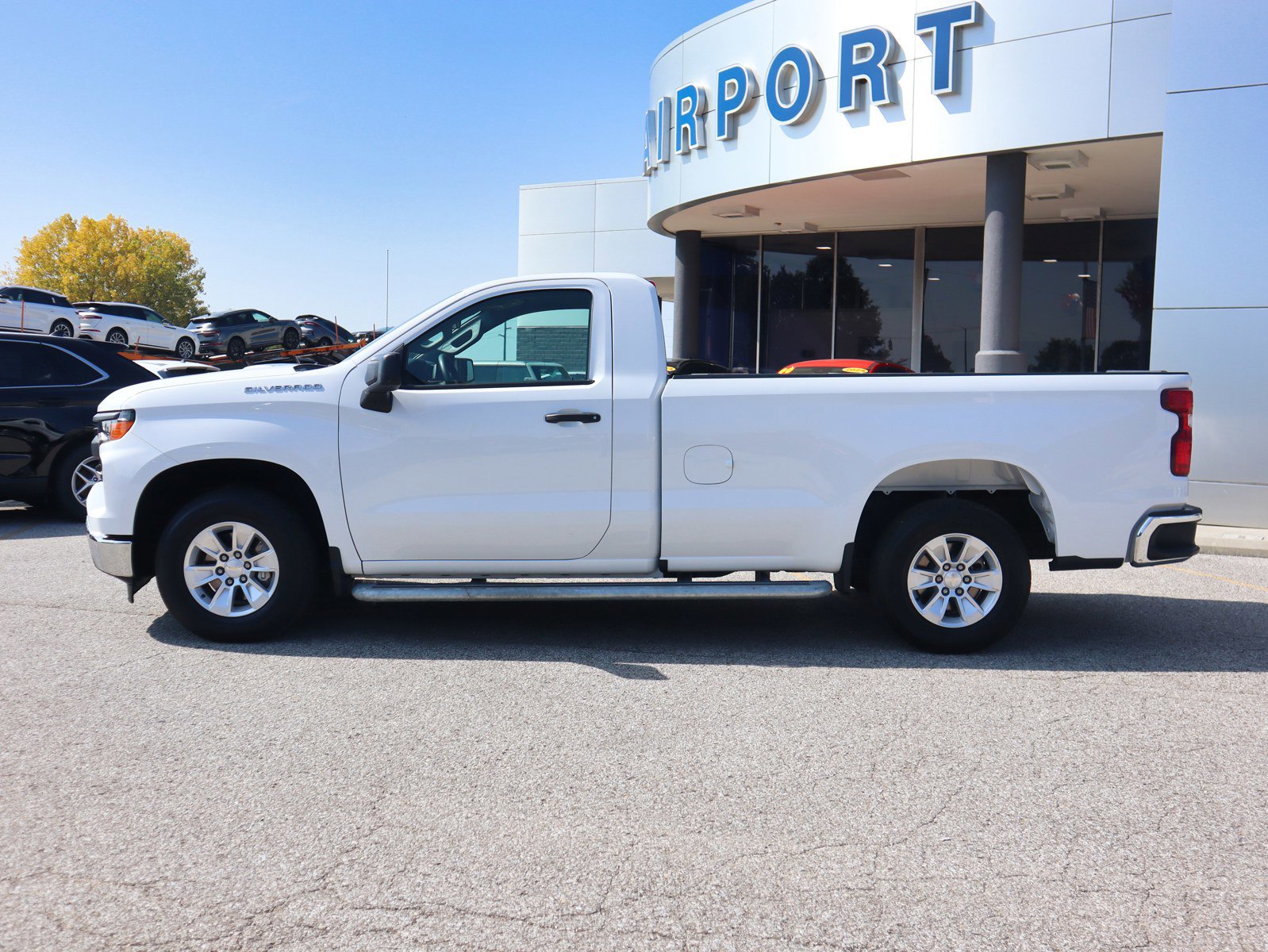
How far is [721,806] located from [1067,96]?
12486 mm

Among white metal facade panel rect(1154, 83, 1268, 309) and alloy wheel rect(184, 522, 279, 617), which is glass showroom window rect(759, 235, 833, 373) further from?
alloy wheel rect(184, 522, 279, 617)

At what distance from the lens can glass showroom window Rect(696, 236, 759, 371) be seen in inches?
952

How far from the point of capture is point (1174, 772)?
175 inches

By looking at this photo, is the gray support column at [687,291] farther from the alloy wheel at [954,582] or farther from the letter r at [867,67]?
the alloy wheel at [954,582]

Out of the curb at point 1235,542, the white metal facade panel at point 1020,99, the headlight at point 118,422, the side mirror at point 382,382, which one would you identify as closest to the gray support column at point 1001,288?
the white metal facade panel at point 1020,99

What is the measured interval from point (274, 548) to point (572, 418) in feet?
5.99

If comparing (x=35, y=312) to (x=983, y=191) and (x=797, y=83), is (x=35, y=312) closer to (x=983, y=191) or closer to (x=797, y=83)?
(x=797, y=83)

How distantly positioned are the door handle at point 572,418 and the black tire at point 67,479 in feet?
23.8

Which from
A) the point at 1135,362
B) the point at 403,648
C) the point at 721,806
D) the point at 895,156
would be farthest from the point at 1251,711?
the point at 1135,362

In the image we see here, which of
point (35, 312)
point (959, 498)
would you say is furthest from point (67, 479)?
point (35, 312)

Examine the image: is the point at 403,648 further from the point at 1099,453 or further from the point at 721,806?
the point at 1099,453

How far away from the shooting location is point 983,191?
18.9 meters

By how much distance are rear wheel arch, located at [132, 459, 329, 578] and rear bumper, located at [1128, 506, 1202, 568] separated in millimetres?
4557

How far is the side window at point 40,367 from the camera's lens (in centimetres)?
1141
